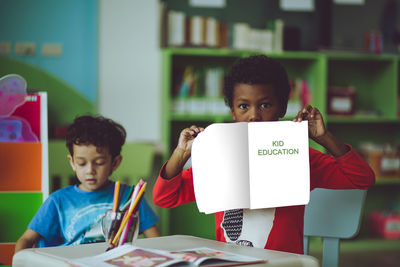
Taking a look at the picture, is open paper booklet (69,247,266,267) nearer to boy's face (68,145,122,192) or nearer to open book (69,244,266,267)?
open book (69,244,266,267)

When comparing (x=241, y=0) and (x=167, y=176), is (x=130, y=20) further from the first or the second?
(x=167, y=176)

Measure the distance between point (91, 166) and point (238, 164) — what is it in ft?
1.91

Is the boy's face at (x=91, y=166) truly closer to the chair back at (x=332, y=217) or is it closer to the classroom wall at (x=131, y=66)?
the chair back at (x=332, y=217)

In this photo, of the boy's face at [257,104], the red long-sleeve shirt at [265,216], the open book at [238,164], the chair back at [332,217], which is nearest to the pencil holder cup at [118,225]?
the open book at [238,164]

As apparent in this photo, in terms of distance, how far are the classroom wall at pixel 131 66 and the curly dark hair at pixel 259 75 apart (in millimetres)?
2390

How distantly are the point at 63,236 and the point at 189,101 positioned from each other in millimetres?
2219

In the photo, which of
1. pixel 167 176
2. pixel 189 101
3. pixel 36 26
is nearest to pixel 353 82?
pixel 189 101

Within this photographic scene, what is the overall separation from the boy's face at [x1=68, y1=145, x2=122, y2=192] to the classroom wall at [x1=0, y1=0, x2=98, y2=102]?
2.31 m

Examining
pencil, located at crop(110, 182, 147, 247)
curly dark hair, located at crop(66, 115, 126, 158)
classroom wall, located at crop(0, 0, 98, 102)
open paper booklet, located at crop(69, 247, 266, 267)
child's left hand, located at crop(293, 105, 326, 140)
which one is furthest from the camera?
classroom wall, located at crop(0, 0, 98, 102)

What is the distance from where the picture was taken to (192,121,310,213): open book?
1181 millimetres

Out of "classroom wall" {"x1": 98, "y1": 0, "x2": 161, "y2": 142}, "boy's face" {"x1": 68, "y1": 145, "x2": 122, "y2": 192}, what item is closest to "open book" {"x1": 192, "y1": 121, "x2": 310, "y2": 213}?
"boy's face" {"x1": 68, "y1": 145, "x2": 122, "y2": 192}

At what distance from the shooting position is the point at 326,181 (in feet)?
4.97

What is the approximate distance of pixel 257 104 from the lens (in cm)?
144

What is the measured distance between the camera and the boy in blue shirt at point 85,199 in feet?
4.85
